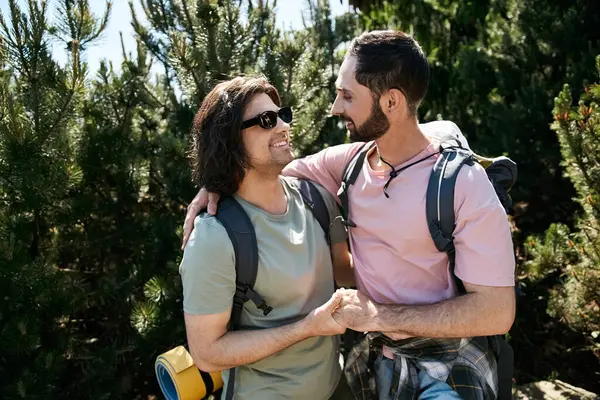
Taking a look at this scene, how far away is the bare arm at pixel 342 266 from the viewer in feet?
8.80

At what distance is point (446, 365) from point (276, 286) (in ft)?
2.27

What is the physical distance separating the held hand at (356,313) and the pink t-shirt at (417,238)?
0.15 meters

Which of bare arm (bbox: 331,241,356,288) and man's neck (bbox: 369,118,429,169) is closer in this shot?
man's neck (bbox: 369,118,429,169)

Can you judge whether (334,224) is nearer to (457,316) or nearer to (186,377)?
(457,316)

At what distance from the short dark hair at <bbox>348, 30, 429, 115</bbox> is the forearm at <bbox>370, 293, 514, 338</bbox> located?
813 mm

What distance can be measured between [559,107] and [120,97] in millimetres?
2754

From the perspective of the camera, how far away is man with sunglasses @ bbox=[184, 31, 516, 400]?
79.5 inches

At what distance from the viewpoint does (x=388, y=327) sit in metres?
2.10

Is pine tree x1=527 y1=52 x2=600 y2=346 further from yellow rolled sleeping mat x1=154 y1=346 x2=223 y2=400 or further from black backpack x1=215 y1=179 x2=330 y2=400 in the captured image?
yellow rolled sleeping mat x1=154 y1=346 x2=223 y2=400

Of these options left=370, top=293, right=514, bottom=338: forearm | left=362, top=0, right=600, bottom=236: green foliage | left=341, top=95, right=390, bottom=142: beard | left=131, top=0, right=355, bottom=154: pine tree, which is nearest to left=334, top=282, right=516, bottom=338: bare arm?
left=370, top=293, right=514, bottom=338: forearm

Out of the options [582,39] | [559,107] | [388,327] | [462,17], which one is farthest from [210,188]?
[462,17]

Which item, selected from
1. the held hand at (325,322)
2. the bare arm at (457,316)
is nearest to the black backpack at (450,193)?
the bare arm at (457,316)

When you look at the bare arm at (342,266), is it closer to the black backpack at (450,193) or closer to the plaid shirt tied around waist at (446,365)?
the black backpack at (450,193)

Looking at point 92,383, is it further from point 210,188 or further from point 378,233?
point 378,233
